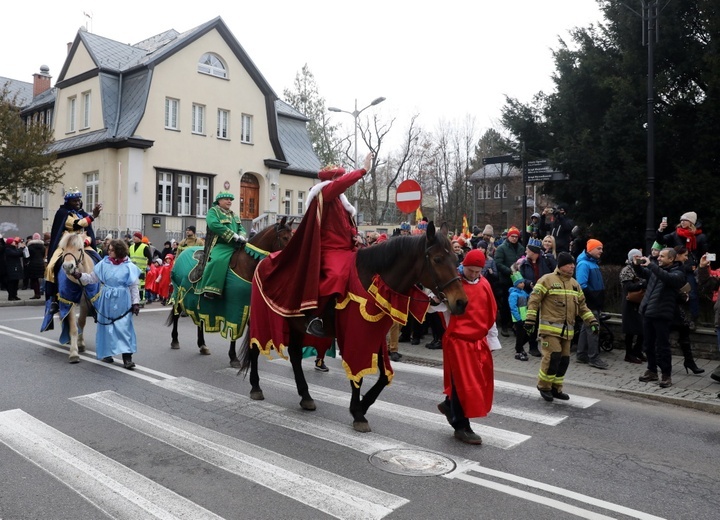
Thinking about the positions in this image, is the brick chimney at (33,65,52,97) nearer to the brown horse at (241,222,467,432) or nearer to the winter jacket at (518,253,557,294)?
the winter jacket at (518,253,557,294)

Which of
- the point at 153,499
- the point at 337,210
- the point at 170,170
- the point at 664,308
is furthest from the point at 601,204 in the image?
the point at 170,170

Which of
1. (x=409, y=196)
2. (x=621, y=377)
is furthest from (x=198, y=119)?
(x=621, y=377)

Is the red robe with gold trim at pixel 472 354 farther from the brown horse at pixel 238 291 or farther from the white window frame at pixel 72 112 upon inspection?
the white window frame at pixel 72 112

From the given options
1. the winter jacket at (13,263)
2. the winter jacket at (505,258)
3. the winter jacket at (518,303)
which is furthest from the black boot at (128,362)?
the winter jacket at (13,263)

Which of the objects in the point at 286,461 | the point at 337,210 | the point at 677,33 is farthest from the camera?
the point at 677,33

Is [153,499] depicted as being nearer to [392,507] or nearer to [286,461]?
[286,461]

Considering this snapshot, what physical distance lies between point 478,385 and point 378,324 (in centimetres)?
112

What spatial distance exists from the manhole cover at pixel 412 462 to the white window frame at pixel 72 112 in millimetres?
32013

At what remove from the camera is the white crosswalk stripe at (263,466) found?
4496mm

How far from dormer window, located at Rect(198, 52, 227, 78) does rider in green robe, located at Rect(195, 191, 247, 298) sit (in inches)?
1000

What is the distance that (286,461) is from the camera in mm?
5367

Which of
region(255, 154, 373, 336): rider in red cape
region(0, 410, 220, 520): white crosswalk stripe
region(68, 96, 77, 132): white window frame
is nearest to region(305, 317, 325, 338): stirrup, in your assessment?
region(255, 154, 373, 336): rider in red cape

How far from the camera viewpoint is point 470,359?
6082mm

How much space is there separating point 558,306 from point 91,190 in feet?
93.7
